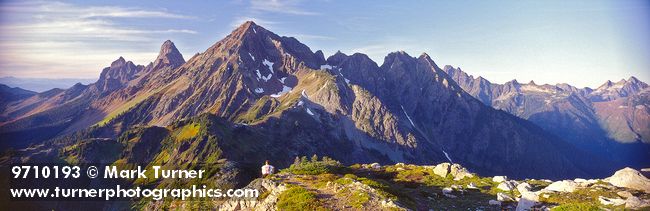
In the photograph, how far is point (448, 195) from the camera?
4391cm

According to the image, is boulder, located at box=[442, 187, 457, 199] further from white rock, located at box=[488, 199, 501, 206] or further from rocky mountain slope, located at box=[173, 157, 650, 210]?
white rock, located at box=[488, 199, 501, 206]

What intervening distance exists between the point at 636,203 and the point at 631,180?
870 centimetres

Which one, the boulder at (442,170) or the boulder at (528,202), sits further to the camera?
the boulder at (442,170)

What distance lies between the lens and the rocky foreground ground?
113 ft

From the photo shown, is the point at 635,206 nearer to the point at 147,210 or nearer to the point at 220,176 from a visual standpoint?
the point at 220,176

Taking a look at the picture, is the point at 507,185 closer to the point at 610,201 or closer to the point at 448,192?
the point at 448,192

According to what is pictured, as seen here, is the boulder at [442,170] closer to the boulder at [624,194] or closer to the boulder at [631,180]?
the boulder at [631,180]

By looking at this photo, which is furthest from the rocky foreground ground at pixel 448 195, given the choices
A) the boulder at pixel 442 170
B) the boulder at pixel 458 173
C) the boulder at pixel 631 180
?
the boulder at pixel 442 170

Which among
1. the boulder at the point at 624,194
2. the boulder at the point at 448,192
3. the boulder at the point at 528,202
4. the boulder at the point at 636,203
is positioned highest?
the boulder at the point at 636,203

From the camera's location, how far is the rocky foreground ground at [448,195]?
34438 mm

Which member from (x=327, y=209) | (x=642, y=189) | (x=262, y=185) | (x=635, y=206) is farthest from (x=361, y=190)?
(x=642, y=189)

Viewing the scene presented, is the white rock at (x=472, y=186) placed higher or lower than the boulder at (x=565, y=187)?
lower

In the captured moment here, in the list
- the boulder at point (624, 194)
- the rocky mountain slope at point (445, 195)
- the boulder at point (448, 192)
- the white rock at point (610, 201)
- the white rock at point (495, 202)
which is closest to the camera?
the white rock at point (610, 201)

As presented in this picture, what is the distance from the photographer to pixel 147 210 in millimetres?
153750
